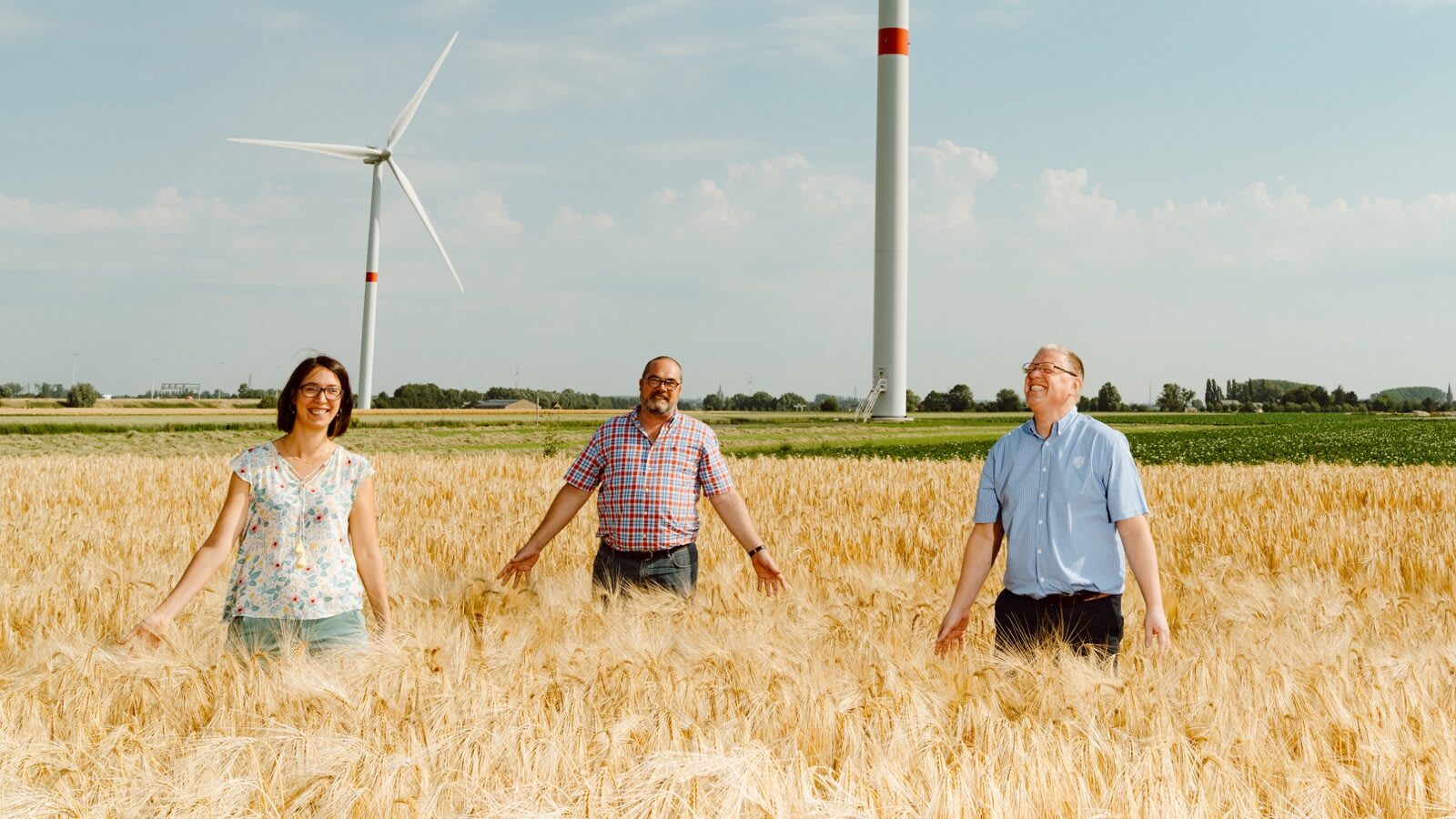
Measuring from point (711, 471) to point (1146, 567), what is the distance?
3.29 metres

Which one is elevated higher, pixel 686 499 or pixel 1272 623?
pixel 686 499

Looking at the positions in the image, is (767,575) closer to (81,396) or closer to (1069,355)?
(1069,355)

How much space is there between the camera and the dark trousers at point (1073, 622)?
545 centimetres

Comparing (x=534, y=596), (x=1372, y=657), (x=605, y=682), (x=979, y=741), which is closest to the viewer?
(x=979, y=741)

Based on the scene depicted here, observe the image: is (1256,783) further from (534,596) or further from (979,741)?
(534,596)

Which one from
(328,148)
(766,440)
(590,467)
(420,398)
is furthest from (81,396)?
(590,467)

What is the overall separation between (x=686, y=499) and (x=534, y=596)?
1.24 meters

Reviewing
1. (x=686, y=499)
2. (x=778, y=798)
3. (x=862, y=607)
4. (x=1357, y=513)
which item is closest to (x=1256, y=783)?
(x=778, y=798)

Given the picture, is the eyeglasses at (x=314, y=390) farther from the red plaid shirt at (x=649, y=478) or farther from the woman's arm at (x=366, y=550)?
the red plaid shirt at (x=649, y=478)

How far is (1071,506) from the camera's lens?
214 inches

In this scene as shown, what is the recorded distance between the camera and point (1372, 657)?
5.44 meters

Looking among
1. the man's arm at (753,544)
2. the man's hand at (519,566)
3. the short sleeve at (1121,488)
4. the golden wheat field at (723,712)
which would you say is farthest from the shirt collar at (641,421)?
the short sleeve at (1121,488)

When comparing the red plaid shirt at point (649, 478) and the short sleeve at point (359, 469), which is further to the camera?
the red plaid shirt at point (649, 478)

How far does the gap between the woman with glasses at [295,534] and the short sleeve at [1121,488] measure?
3641mm
